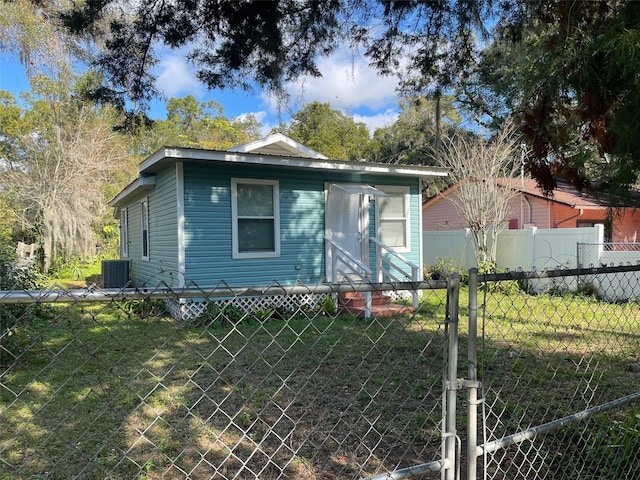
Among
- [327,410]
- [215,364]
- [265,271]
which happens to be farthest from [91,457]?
[265,271]

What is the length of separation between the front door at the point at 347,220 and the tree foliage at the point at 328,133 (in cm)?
1970

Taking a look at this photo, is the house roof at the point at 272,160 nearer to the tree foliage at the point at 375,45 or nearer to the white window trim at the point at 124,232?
the white window trim at the point at 124,232

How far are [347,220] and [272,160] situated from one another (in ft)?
7.62

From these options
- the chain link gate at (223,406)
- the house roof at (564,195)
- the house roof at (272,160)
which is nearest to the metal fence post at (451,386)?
the chain link gate at (223,406)

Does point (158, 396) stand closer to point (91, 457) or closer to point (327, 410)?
point (91, 457)

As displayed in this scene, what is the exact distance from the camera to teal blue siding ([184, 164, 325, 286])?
8.20 m

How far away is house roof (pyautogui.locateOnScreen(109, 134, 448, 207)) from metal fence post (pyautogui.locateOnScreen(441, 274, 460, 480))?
267 inches

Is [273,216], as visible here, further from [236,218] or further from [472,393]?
[472,393]

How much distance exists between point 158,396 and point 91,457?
129 centimetres

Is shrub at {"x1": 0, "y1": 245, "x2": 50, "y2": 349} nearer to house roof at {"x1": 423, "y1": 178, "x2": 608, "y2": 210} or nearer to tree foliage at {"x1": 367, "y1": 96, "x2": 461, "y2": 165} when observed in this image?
house roof at {"x1": 423, "y1": 178, "x2": 608, "y2": 210}

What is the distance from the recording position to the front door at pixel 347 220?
9.59 metres

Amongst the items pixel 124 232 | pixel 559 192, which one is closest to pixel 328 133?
pixel 559 192

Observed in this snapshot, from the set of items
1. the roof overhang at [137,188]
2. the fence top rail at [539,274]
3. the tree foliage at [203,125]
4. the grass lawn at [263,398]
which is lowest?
the grass lawn at [263,398]

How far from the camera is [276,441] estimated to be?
11.1ft
